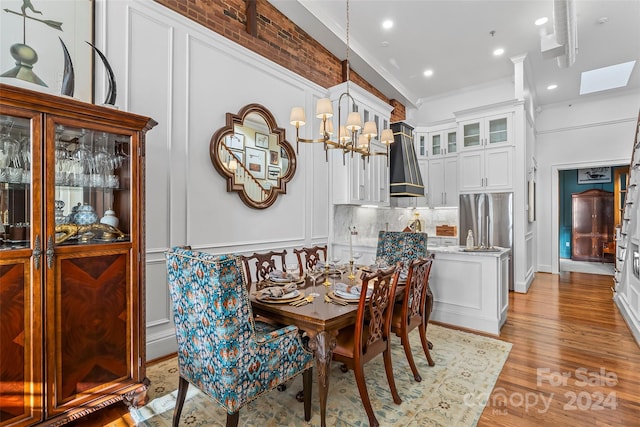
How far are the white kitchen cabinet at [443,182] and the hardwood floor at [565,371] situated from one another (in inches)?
94.8

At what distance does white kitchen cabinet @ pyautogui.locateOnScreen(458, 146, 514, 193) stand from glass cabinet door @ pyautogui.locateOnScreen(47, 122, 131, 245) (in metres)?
5.63

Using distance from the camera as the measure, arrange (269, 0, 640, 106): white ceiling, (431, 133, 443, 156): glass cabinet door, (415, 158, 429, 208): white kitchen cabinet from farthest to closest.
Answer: (415, 158, 429, 208): white kitchen cabinet < (431, 133, 443, 156): glass cabinet door < (269, 0, 640, 106): white ceiling

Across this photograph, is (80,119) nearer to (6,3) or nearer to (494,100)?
(6,3)

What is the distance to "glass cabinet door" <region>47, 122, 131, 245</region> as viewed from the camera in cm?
186

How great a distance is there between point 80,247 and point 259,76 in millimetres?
2682

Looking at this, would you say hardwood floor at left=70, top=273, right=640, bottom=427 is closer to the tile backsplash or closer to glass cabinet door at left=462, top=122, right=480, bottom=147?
the tile backsplash

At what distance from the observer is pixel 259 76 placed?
3.69 metres

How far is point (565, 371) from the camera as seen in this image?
2.62 meters

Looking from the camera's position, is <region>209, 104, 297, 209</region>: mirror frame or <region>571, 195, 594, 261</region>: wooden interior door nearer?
<region>209, 104, 297, 209</region>: mirror frame

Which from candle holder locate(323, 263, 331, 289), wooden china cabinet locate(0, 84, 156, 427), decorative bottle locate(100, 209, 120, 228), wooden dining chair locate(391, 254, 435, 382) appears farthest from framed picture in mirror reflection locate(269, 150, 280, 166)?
wooden dining chair locate(391, 254, 435, 382)

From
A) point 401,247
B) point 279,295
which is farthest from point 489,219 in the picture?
point 279,295

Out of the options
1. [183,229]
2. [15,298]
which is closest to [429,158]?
[183,229]

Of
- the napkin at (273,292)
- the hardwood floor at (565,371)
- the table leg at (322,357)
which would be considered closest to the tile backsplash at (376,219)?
the hardwood floor at (565,371)

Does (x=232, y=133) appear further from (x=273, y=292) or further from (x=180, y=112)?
(x=273, y=292)
